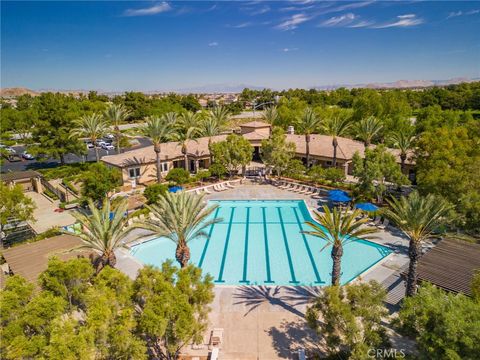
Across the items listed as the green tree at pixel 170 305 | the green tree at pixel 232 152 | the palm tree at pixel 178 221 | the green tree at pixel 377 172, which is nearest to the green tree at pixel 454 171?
the green tree at pixel 377 172

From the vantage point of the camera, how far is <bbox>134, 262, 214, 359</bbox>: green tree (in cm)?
1016

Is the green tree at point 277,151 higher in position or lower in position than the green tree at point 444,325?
higher

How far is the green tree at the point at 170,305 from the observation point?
400 inches

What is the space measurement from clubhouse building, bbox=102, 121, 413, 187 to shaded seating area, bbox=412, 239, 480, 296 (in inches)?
709

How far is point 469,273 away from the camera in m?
15.1

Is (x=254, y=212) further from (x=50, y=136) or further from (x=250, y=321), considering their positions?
(x=50, y=136)

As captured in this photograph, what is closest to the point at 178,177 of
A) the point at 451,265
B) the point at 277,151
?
the point at 277,151

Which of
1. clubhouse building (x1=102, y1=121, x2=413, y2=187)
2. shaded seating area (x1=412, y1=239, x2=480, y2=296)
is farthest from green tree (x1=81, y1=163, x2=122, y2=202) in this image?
Answer: shaded seating area (x1=412, y1=239, x2=480, y2=296)

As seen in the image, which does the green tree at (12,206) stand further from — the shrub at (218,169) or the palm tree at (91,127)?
the palm tree at (91,127)

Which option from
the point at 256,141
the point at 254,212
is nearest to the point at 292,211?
the point at 254,212

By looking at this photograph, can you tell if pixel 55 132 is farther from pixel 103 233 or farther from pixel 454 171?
pixel 454 171

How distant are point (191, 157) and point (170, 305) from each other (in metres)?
30.6

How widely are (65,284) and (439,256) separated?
1794 cm

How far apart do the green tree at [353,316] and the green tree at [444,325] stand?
3.45ft
